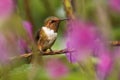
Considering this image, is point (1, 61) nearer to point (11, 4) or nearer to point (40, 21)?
point (11, 4)

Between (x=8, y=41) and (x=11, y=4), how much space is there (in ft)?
0.13

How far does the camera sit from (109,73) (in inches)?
19.1

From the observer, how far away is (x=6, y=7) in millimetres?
362

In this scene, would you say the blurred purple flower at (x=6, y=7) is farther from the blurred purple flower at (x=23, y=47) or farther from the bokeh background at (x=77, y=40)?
the blurred purple flower at (x=23, y=47)

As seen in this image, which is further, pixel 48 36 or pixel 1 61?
pixel 48 36

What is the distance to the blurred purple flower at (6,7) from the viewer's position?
13.9 inches

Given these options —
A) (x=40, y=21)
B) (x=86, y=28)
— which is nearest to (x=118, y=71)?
(x=86, y=28)

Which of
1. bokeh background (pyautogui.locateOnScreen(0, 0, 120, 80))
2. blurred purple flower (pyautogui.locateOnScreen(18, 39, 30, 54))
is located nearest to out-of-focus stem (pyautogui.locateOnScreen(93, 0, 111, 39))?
bokeh background (pyautogui.locateOnScreen(0, 0, 120, 80))

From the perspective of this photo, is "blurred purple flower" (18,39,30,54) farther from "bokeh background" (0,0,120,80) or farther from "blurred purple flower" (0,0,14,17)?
"blurred purple flower" (0,0,14,17)

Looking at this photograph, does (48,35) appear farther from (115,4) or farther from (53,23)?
(115,4)

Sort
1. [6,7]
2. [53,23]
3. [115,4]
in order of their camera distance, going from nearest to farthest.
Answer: [6,7], [115,4], [53,23]

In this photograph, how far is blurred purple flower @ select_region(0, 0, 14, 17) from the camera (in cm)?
35

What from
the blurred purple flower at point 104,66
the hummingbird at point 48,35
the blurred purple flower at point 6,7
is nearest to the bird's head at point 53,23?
the hummingbird at point 48,35

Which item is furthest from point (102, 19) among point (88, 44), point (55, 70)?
point (55, 70)
